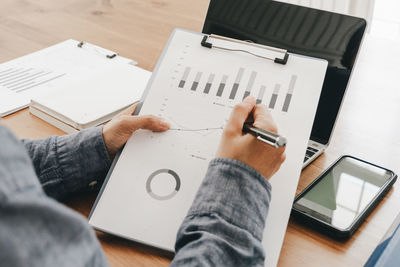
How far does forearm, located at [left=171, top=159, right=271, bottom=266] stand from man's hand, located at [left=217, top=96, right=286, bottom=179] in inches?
0.6

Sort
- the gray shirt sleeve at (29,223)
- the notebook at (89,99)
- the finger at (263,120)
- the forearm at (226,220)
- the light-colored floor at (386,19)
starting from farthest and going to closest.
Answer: the light-colored floor at (386,19) < the notebook at (89,99) < the finger at (263,120) < the forearm at (226,220) < the gray shirt sleeve at (29,223)

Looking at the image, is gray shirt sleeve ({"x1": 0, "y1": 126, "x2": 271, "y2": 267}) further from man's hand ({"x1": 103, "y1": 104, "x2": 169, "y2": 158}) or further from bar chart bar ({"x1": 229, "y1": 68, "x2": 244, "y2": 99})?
bar chart bar ({"x1": 229, "y1": 68, "x2": 244, "y2": 99})

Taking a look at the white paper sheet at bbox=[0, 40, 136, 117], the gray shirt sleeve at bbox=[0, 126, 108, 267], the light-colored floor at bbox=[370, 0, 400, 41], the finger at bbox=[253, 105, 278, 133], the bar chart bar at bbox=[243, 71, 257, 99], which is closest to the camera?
the gray shirt sleeve at bbox=[0, 126, 108, 267]

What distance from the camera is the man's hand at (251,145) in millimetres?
560

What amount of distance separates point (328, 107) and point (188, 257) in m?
0.44

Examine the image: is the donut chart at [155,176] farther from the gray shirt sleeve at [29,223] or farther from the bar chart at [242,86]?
the gray shirt sleeve at [29,223]

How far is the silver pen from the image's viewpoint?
1.76 feet

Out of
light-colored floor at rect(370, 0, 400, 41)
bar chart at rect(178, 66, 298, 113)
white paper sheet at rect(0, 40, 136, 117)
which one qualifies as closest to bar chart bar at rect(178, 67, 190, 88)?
bar chart at rect(178, 66, 298, 113)

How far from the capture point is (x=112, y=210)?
2.09ft

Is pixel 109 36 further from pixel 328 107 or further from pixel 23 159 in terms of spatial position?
pixel 23 159

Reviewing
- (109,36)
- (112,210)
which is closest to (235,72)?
(112,210)

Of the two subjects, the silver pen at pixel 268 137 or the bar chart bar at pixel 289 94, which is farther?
the bar chart bar at pixel 289 94

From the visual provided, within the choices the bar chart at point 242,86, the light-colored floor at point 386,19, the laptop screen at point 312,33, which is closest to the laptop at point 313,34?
the laptop screen at point 312,33

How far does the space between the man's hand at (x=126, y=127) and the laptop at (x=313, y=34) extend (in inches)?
11.2
